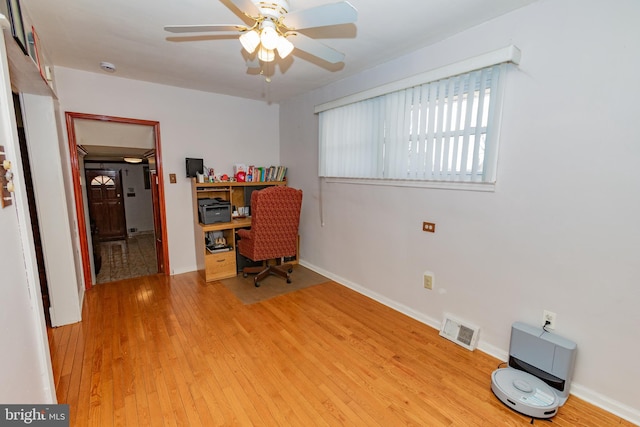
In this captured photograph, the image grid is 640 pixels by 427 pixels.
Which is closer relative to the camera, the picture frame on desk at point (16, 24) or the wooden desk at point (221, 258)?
the picture frame on desk at point (16, 24)

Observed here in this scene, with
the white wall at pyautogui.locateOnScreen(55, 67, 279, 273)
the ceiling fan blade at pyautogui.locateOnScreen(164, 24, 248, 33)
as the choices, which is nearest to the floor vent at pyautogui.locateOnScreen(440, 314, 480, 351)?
the ceiling fan blade at pyautogui.locateOnScreen(164, 24, 248, 33)

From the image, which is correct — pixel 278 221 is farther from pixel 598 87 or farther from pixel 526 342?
pixel 598 87

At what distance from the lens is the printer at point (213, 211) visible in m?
3.66

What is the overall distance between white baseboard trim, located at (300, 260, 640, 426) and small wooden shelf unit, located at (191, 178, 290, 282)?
1389mm

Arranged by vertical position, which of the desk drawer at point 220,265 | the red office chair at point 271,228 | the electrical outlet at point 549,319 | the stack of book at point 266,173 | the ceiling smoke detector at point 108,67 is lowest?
the desk drawer at point 220,265

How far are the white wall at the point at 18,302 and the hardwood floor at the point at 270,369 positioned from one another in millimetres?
416

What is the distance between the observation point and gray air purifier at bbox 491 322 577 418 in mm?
1634

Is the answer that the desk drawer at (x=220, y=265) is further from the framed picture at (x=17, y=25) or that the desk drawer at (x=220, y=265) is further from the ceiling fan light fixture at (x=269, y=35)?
the ceiling fan light fixture at (x=269, y=35)

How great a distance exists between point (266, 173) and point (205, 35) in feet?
7.33

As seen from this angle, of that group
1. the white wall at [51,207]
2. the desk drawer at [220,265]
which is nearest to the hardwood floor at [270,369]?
the white wall at [51,207]

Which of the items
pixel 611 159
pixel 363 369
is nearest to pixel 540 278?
pixel 611 159

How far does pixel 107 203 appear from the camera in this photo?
660 centimetres

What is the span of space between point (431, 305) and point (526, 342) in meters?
0.78

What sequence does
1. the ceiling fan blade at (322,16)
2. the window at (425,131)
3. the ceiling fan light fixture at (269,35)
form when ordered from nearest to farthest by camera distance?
the ceiling fan blade at (322,16) < the ceiling fan light fixture at (269,35) < the window at (425,131)
